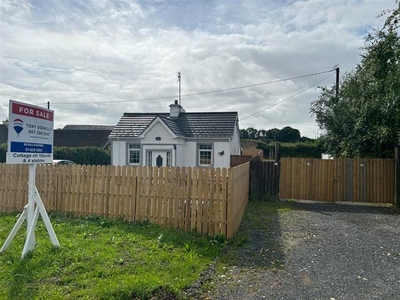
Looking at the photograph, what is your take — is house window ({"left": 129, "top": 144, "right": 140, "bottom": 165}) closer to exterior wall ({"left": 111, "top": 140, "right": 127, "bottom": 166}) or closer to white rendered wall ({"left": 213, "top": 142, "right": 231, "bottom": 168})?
exterior wall ({"left": 111, "top": 140, "right": 127, "bottom": 166})

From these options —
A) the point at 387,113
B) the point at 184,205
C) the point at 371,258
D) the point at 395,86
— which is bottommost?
the point at 371,258

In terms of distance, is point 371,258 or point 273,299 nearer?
point 273,299

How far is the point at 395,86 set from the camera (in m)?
9.52

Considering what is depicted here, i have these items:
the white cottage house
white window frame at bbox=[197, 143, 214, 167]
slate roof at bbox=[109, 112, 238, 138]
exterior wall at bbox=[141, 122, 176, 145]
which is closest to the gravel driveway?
the white cottage house

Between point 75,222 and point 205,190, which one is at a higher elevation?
point 205,190

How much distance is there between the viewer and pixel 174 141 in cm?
1891

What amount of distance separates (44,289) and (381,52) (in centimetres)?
1111

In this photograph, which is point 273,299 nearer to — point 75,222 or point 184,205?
point 184,205

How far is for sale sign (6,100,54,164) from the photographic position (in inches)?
201

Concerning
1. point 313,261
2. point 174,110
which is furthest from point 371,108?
point 174,110

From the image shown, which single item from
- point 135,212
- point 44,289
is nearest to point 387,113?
point 135,212

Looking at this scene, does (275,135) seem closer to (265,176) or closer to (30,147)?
(265,176)

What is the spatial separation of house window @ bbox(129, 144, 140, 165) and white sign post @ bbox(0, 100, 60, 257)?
13869 mm

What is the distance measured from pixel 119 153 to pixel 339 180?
1307 centimetres
